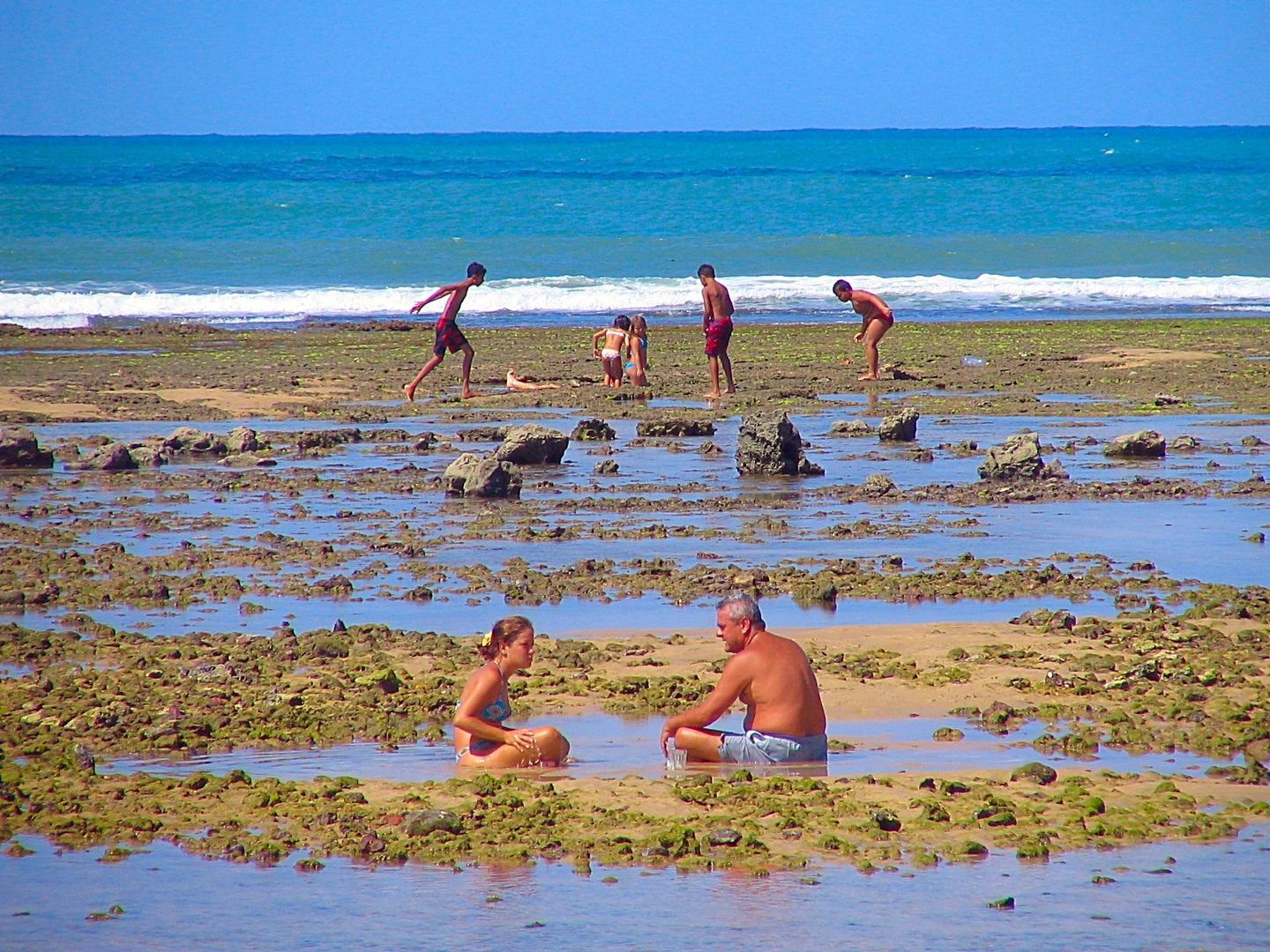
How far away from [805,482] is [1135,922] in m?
8.39

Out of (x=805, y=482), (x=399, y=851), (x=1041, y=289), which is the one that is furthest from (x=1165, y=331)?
(x=399, y=851)

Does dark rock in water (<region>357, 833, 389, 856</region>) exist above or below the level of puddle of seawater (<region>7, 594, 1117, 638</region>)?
below

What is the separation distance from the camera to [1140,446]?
13.9 m

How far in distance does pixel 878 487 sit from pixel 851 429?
324 cm

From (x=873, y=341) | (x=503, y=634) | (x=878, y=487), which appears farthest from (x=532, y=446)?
(x=503, y=634)

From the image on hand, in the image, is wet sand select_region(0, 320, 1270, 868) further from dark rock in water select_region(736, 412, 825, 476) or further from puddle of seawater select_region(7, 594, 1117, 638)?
dark rock in water select_region(736, 412, 825, 476)

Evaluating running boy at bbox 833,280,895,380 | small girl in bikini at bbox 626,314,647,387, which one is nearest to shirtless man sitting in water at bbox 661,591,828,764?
small girl in bikini at bbox 626,314,647,387

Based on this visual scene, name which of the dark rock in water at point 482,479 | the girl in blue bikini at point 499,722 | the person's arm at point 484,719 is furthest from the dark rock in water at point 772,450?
the person's arm at point 484,719

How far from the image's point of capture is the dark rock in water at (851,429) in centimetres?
1555

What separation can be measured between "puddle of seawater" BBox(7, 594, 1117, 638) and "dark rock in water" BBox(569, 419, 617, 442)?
20.6ft

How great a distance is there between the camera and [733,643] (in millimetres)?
6559

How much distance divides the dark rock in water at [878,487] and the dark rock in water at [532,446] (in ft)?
9.43

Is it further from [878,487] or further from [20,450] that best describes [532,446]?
[20,450]

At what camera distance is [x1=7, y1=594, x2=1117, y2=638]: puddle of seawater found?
8.72 m
